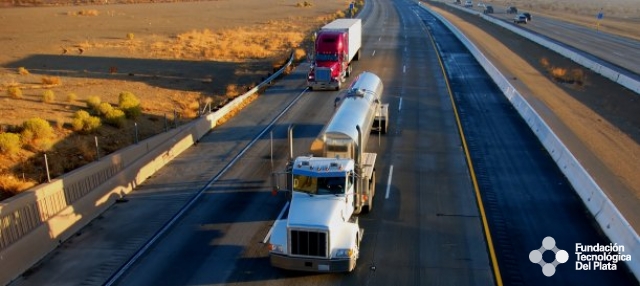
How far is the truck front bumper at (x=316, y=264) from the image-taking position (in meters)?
13.4

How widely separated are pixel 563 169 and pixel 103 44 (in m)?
50.6

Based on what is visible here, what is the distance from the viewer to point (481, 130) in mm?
27266

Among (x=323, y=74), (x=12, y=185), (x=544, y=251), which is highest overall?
(x=323, y=74)

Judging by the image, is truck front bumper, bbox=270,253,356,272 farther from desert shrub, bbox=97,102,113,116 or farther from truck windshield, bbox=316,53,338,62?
truck windshield, bbox=316,53,338,62

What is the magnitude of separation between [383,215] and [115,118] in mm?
15129

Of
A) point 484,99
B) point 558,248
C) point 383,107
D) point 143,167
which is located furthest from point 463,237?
point 484,99

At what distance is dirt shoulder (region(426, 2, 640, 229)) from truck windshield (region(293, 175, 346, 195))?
31.5 feet

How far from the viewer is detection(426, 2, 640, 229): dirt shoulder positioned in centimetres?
2053

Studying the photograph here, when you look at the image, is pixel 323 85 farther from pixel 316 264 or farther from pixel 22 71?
pixel 316 264

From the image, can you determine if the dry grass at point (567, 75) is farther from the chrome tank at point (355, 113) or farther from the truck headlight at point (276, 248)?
the truck headlight at point (276, 248)

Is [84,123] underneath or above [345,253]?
above

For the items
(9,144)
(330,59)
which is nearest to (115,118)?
(9,144)

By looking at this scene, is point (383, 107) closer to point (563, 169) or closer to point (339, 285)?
point (563, 169)

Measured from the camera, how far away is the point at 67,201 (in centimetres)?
1700
